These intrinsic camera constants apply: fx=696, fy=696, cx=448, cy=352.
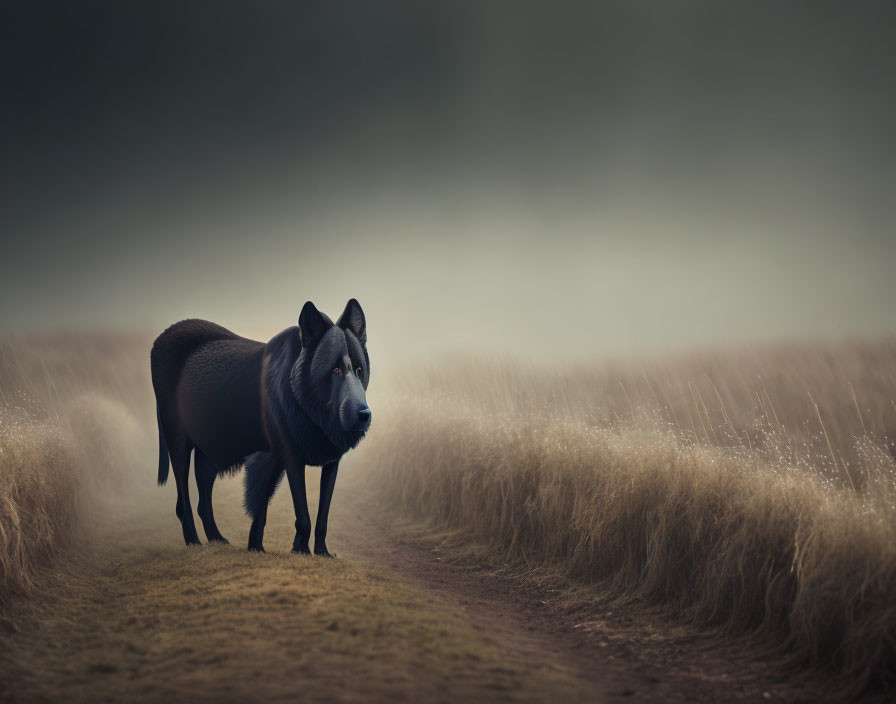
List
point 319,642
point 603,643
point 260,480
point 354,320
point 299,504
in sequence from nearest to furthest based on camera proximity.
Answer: point 319,642, point 603,643, point 299,504, point 354,320, point 260,480

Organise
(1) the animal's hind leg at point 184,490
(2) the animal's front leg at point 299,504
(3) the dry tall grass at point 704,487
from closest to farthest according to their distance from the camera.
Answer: (3) the dry tall grass at point 704,487 < (2) the animal's front leg at point 299,504 < (1) the animal's hind leg at point 184,490

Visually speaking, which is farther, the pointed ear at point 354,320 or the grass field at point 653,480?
the pointed ear at point 354,320

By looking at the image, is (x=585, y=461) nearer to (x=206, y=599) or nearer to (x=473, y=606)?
(x=473, y=606)

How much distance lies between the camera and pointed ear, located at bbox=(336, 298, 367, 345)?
→ 19.3 feet

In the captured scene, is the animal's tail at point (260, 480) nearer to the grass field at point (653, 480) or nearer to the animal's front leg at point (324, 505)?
the animal's front leg at point (324, 505)

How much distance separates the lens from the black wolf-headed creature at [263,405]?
569 cm

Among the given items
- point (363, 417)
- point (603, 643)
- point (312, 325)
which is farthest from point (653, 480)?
point (312, 325)

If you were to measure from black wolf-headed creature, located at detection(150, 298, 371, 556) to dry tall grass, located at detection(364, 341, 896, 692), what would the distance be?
8.84 ft

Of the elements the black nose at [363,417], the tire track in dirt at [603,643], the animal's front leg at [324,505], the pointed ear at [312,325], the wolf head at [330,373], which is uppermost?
the pointed ear at [312,325]

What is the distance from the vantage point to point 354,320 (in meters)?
5.98

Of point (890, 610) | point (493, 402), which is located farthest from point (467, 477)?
point (890, 610)

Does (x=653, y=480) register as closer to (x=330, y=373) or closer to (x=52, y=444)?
(x=330, y=373)

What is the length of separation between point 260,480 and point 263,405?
70 centimetres

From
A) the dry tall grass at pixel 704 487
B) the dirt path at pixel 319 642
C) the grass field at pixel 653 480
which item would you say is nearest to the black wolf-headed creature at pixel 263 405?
the dirt path at pixel 319 642
